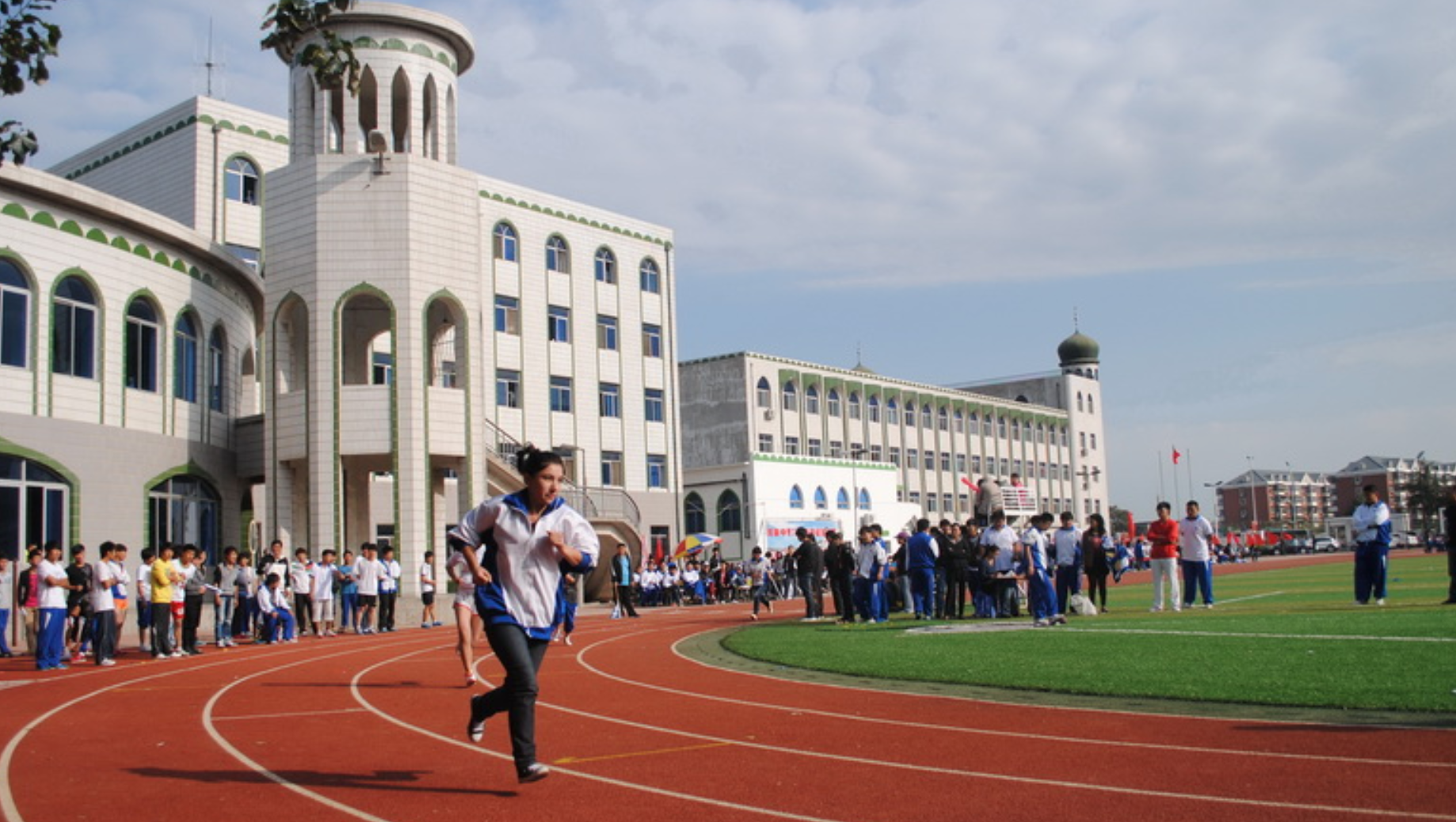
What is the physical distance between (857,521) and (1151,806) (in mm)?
53659

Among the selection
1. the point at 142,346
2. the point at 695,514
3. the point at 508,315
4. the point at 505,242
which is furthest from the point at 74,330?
the point at 695,514

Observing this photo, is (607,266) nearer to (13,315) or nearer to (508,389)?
(508,389)

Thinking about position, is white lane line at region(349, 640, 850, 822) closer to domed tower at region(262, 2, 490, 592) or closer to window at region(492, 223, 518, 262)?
domed tower at region(262, 2, 490, 592)

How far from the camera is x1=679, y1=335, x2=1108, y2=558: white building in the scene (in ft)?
182

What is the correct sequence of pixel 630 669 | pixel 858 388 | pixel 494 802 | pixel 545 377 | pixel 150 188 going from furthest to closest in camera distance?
pixel 858 388, pixel 545 377, pixel 150 188, pixel 630 669, pixel 494 802

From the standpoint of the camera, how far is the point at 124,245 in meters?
25.7

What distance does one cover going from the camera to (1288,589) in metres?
26.6

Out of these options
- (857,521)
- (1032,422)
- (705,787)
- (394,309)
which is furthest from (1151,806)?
(1032,422)

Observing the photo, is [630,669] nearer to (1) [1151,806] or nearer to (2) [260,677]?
(2) [260,677]

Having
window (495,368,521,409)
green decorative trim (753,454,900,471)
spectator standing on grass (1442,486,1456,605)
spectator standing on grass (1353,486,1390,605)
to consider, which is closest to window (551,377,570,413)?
window (495,368,521,409)

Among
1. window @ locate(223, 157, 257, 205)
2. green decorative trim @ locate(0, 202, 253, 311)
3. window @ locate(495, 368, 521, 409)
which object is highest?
window @ locate(223, 157, 257, 205)

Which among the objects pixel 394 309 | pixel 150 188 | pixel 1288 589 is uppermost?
pixel 150 188

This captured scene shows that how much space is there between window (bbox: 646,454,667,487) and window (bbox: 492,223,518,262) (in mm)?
9859

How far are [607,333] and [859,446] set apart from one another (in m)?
25.8
